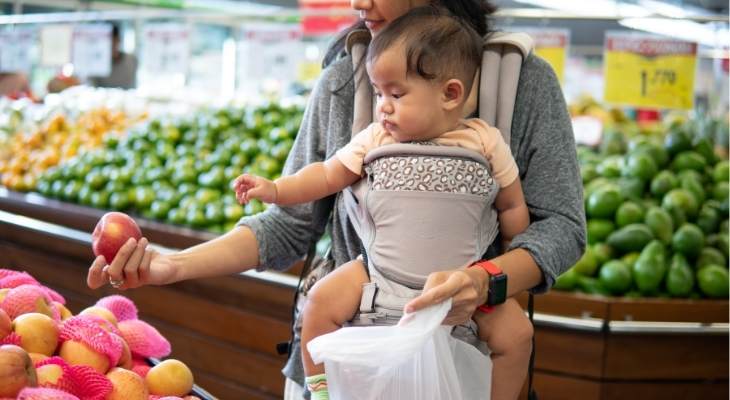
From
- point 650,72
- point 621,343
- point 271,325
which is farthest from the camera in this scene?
point 650,72

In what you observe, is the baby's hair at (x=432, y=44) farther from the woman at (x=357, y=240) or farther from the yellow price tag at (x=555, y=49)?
the yellow price tag at (x=555, y=49)

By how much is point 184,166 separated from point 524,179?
3.24 meters

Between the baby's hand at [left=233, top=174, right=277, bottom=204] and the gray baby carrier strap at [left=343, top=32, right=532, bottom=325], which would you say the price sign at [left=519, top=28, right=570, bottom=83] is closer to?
the gray baby carrier strap at [left=343, top=32, right=532, bottom=325]

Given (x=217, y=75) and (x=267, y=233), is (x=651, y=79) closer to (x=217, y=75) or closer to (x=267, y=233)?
(x=267, y=233)

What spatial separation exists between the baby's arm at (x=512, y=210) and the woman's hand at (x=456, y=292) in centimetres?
20

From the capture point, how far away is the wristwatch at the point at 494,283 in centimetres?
158

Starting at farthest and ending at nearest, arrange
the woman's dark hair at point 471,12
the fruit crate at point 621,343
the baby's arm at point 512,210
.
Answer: the fruit crate at point 621,343 → the woman's dark hair at point 471,12 → the baby's arm at point 512,210

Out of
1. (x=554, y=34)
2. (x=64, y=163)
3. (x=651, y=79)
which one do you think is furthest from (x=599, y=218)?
(x=64, y=163)

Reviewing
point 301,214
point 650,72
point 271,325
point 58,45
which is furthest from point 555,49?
point 58,45

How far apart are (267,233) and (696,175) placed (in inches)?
103

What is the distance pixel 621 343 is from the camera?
331 cm

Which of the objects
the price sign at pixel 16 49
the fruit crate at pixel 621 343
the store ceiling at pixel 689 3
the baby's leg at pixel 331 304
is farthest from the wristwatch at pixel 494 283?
the store ceiling at pixel 689 3

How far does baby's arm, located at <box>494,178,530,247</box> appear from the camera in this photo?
170cm

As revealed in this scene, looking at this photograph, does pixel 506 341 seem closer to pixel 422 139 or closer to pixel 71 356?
pixel 422 139
